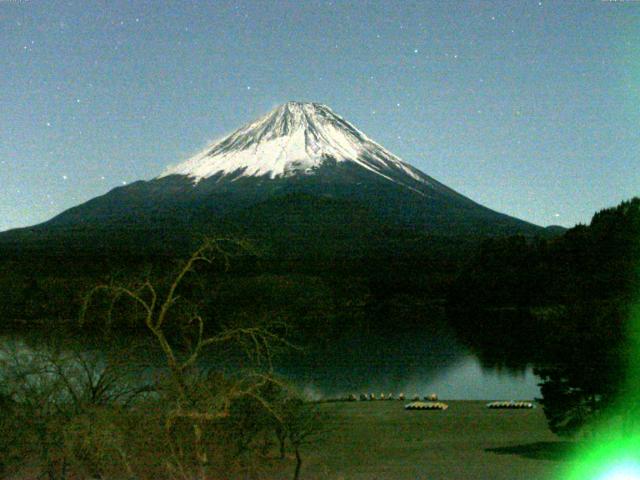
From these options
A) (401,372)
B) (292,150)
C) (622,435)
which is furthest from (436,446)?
(292,150)

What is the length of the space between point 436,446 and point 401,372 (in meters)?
22.9

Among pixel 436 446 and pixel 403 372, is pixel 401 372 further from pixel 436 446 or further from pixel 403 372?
pixel 436 446

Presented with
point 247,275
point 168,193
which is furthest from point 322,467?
point 168,193

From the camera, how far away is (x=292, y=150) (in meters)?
128

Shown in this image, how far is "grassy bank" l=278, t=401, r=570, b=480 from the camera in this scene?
1168 cm

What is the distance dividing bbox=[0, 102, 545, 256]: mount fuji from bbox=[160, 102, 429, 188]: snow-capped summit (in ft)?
0.55

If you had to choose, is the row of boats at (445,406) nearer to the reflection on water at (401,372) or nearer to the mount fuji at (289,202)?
the reflection on water at (401,372)

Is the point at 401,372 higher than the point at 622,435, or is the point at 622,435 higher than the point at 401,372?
the point at 622,435

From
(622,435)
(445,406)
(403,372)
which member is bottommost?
(403,372)

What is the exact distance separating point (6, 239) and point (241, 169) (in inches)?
1733

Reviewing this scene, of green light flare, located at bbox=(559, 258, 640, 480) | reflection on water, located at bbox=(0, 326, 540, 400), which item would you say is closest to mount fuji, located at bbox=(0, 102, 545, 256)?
reflection on water, located at bbox=(0, 326, 540, 400)

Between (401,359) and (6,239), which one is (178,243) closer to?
(6,239)

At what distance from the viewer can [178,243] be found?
82.3 meters

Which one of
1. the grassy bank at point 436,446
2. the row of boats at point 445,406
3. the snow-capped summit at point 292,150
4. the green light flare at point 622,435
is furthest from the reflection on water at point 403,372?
the snow-capped summit at point 292,150
